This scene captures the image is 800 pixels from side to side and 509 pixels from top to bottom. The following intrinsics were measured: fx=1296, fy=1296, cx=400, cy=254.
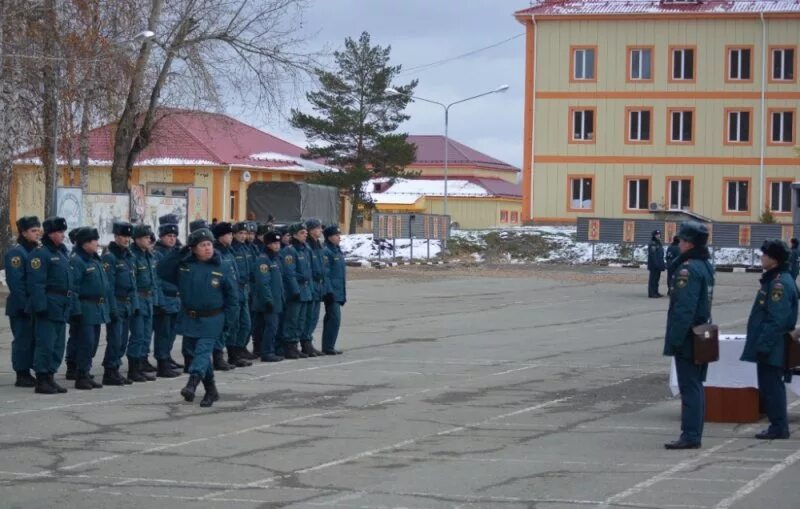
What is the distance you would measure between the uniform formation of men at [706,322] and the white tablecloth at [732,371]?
1.03 metres

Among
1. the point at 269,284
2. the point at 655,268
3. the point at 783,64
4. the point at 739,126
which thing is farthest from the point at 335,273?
the point at 783,64

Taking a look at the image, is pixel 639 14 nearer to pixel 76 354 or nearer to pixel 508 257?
pixel 508 257

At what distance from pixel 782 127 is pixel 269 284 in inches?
1972

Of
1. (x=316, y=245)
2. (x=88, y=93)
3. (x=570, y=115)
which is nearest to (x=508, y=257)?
(x=570, y=115)

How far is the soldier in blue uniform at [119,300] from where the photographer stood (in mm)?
15875

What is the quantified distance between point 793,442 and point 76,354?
8349mm

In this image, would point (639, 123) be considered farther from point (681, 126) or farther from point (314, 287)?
point (314, 287)

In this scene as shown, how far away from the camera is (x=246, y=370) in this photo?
17.5 meters

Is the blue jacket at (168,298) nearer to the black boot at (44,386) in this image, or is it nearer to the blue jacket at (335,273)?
the black boot at (44,386)

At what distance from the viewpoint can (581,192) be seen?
65.7 metres

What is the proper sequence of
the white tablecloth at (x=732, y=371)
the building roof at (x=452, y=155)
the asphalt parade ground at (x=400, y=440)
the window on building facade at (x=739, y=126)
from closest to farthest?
the asphalt parade ground at (x=400, y=440), the white tablecloth at (x=732, y=371), the window on building facade at (x=739, y=126), the building roof at (x=452, y=155)

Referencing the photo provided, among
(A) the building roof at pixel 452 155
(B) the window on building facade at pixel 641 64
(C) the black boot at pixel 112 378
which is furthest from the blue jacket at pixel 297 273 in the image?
(A) the building roof at pixel 452 155

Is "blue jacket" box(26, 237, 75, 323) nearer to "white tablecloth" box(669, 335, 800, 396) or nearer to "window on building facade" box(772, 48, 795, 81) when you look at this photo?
"white tablecloth" box(669, 335, 800, 396)

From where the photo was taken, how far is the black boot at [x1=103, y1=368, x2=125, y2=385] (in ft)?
52.0
